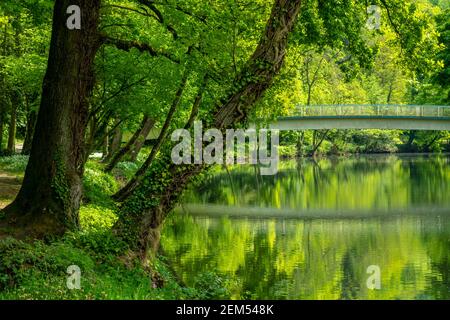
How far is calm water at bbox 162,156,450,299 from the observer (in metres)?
16.6

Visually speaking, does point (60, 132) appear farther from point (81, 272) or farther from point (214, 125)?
point (81, 272)

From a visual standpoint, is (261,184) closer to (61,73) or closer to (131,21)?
(131,21)

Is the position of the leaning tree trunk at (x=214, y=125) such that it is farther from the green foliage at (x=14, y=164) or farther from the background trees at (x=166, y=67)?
the green foliage at (x=14, y=164)

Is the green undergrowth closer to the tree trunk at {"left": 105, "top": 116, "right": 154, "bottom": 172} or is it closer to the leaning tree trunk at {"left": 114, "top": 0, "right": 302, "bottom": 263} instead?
the leaning tree trunk at {"left": 114, "top": 0, "right": 302, "bottom": 263}

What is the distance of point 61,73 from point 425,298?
8.41 metres

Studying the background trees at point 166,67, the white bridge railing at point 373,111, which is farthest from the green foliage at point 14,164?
the white bridge railing at point 373,111

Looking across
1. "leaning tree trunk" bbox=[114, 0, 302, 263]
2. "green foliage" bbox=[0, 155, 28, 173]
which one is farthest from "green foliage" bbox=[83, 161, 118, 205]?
"leaning tree trunk" bbox=[114, 0, 302, 263]

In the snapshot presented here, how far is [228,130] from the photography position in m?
11.6

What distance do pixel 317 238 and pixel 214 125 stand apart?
42.3 feet

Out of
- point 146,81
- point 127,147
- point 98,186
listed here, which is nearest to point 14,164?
point 127,147

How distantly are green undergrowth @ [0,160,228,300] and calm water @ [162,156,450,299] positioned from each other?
3.79m

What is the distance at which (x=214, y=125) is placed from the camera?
1149cm

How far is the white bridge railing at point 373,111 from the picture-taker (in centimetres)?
4941
